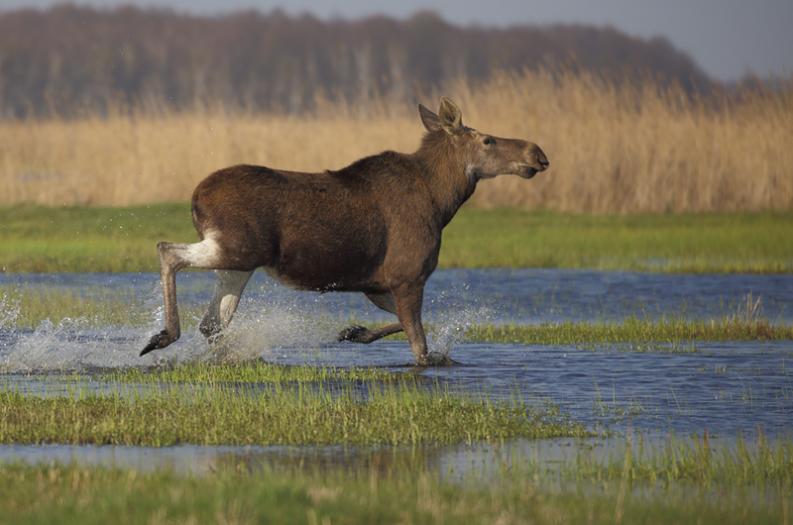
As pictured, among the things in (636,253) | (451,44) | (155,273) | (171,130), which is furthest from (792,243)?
(451,44)

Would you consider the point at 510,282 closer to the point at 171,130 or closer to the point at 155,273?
the point at 155,273

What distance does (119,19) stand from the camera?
89.2 m

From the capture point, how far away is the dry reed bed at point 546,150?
2584 cm

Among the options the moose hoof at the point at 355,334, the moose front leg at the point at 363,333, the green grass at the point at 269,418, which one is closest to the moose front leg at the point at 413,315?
the moose front leg at the point at 363,333

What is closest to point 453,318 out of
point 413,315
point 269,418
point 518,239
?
point 413,315

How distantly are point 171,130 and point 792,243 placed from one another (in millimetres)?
10974

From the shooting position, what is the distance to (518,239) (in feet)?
75.5

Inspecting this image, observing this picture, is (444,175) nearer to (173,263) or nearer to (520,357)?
(520,357)

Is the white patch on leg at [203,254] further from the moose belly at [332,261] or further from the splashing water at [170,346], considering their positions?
the splashing water at [170,346]

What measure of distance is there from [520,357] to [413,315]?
1.00 metres

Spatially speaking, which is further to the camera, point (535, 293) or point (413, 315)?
point (535, 293)

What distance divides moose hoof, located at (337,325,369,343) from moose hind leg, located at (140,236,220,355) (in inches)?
62.5

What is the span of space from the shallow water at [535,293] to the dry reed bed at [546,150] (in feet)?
18.7

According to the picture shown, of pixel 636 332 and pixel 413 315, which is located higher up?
pixel 413 315
